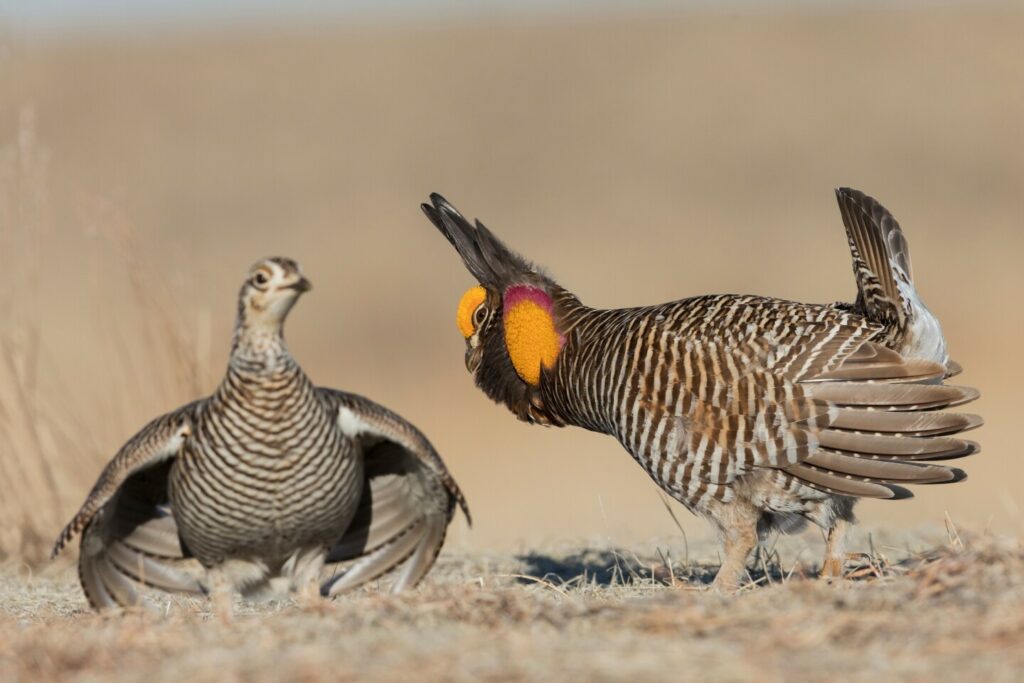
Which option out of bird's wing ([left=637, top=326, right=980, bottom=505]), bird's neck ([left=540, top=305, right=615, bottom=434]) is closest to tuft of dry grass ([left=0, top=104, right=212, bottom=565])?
bird's neck ([left=540, top=305, right=615, bottom=434])

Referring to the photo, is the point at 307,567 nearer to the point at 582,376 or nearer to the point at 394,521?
the point at 394,521

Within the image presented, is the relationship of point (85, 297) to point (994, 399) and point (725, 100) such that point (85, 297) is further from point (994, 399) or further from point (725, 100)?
point (725, 100)

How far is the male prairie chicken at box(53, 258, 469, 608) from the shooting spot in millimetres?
4379

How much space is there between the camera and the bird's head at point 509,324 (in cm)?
568

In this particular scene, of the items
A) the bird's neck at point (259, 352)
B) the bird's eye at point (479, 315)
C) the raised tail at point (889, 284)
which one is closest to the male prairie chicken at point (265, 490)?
the bird's neck at point (259, 352)

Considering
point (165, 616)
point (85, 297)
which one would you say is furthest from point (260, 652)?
point (85, 297)

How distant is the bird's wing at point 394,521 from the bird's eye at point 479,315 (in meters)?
0.98

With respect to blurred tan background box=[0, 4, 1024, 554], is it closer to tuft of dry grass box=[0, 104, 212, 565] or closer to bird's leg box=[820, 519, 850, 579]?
tuft of dry grass box=[0, 104, 212, 565]

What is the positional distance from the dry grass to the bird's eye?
2.29 metres

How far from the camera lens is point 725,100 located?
24.9 meters

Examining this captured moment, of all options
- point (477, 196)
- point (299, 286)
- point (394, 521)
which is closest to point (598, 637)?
point (299, 286)

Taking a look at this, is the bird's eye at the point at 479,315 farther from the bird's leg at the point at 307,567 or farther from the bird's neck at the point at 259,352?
the bird's neck at the point at 259,352

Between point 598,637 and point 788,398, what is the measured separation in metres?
1.59

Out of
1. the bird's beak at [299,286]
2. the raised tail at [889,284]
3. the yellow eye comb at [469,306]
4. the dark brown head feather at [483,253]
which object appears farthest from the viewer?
the yellow eye comb at [469,306]
